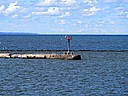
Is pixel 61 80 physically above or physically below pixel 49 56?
above

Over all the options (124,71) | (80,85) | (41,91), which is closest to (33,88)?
(41,91)

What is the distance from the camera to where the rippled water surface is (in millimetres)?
46844

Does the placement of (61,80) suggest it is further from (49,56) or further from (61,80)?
(49,56)

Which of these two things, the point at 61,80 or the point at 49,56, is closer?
the point at 61,80

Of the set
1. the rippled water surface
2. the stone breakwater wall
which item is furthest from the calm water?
the stone breakwater wall

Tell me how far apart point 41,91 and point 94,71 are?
2207 centimetres

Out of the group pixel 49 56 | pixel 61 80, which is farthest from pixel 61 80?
pixel 49 56

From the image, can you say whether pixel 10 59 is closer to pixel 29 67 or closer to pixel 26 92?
pixel 29 67

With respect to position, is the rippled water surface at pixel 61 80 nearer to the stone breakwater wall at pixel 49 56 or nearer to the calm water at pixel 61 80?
the calm water at pixel 61 80

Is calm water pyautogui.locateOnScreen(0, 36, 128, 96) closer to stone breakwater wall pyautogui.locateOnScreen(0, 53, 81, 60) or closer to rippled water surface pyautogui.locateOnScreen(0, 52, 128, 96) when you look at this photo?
rippled water surface pyautogui.locateOnScreen(0, 52, 128, 96)

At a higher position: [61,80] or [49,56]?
[61,80]

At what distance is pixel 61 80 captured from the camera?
56438 mm

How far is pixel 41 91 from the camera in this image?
155ft

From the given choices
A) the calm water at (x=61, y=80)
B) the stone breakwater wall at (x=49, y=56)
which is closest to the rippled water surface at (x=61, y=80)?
the calm water at (x=61, y=80)
